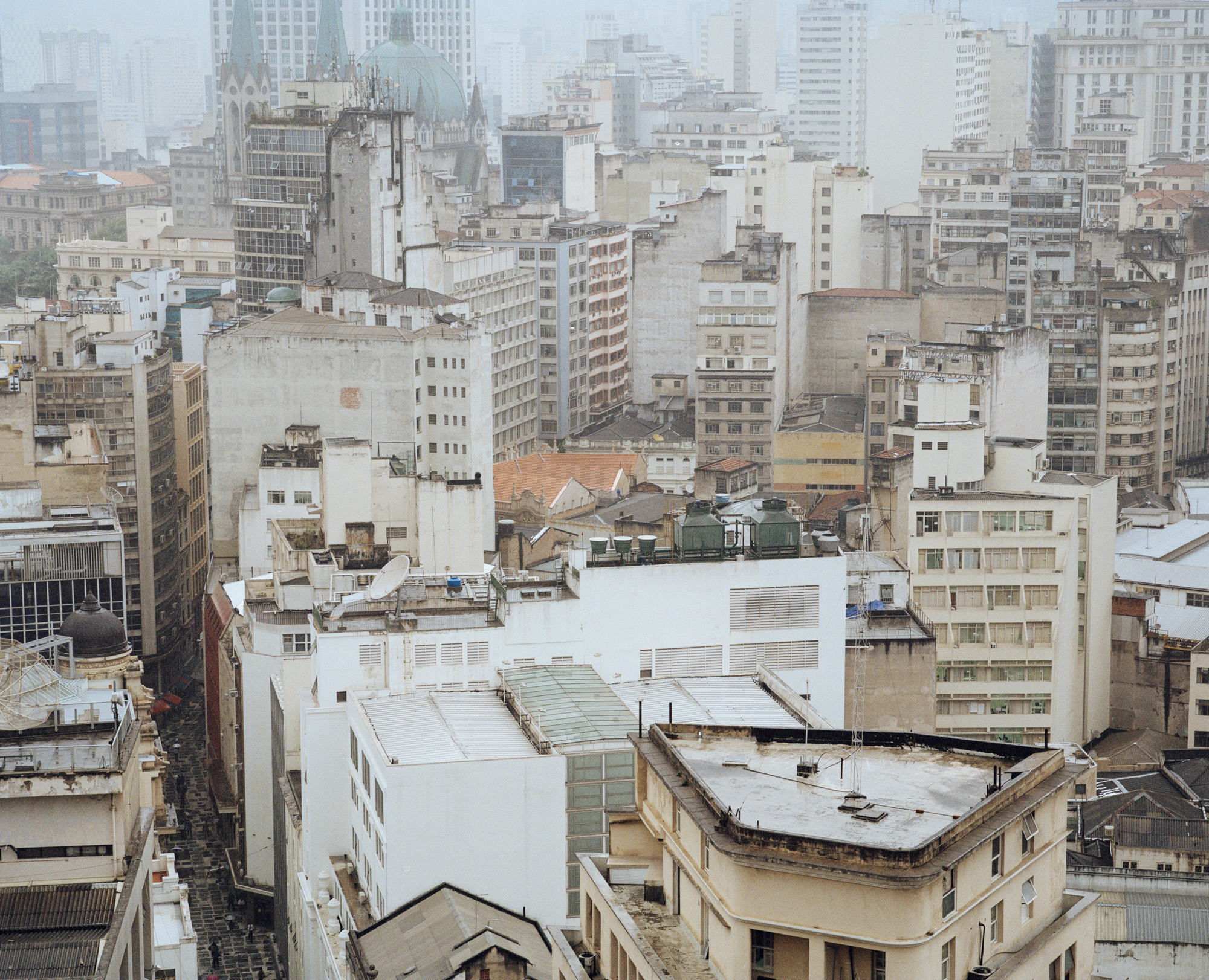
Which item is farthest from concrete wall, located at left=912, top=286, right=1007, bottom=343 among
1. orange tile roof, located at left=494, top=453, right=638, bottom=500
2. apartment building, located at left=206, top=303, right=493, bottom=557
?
apartment building, located at left=206, top=303, right=493, bottom=557

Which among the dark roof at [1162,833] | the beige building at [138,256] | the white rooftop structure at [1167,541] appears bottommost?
the dark roof at [1162,833]

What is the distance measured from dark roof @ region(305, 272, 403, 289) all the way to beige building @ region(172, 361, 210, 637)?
11679 mm

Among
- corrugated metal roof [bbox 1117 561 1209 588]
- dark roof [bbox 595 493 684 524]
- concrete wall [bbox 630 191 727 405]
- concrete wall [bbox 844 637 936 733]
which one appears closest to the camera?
concrete wall [bbox 844 637 936 733]

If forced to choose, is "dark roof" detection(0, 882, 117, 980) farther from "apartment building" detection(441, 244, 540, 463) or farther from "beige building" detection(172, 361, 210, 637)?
"apartment building" detection(441, 244, 540, 463)

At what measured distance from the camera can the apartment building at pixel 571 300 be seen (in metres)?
165

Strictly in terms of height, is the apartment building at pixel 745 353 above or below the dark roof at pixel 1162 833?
above

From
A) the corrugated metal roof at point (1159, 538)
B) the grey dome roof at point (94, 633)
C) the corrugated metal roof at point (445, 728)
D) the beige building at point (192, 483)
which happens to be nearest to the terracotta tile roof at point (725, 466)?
the corrugated metal roof at point (1159, 538)

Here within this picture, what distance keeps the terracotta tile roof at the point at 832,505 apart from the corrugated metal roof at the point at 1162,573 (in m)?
16.2

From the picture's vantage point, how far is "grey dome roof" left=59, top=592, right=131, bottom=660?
72625mm

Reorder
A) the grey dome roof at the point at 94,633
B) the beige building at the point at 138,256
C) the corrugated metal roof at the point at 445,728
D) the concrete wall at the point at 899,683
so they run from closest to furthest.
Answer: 1. the corrugated metal roof at the point at 445,728
2. the grey dome roof at the point at 94,633
3. the concrete wall at the point at 899,683
4. the beige building at the point at 138,256

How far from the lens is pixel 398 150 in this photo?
13050 cm

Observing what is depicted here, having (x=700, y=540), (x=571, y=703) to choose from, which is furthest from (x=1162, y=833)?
(x=571, y=703)

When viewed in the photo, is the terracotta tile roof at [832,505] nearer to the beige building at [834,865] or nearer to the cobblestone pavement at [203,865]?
the cobblestone pavement at [203,865]

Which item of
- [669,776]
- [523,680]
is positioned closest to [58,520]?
[523,680]
